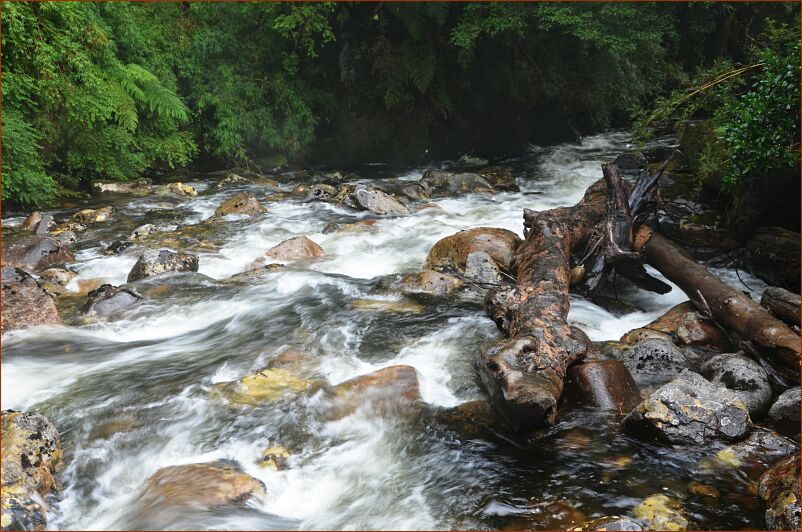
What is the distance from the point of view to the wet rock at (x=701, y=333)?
516 cm

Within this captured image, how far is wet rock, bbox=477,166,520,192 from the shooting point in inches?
454

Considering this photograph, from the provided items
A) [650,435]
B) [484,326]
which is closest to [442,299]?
[484,326]

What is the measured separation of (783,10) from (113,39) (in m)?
16.0

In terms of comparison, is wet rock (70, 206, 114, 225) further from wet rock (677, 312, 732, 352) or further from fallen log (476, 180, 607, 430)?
wet rock (677, 312, 732, 352)

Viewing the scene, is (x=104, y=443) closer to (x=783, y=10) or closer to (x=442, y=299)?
(x=442, y=299)

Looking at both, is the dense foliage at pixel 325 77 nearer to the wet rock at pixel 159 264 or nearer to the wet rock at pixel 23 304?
A: the wet rock at pixel 159 264

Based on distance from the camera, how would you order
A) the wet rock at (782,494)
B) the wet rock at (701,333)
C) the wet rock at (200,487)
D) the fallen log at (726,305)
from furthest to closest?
the wet rock at (701,333)
the fallen log at (726,305)
the wet rock at (200,487)
the wet rock at (782,494)

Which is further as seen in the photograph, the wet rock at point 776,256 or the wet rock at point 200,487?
the wet rock at point 776,256

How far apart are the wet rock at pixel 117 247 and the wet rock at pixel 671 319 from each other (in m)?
7.06

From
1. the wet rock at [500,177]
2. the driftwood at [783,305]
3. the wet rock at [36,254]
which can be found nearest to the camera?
the driftwood at [783,305]

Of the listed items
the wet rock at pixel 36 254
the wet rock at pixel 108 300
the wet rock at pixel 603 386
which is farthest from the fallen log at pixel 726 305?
the wet rock at pixel 36 254

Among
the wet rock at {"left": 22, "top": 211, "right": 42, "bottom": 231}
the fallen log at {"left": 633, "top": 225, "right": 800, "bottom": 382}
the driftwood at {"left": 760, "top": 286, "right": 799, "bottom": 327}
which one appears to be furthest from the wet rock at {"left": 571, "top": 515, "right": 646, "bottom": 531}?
the wet rock at {"left": 22, "top": 211, "right": 42, "bottom": 231}

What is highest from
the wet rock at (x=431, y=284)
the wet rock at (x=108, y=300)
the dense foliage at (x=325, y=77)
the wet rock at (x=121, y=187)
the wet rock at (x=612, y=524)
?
the dense foliage at (x=325, y=77)

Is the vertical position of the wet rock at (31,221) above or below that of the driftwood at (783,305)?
above
